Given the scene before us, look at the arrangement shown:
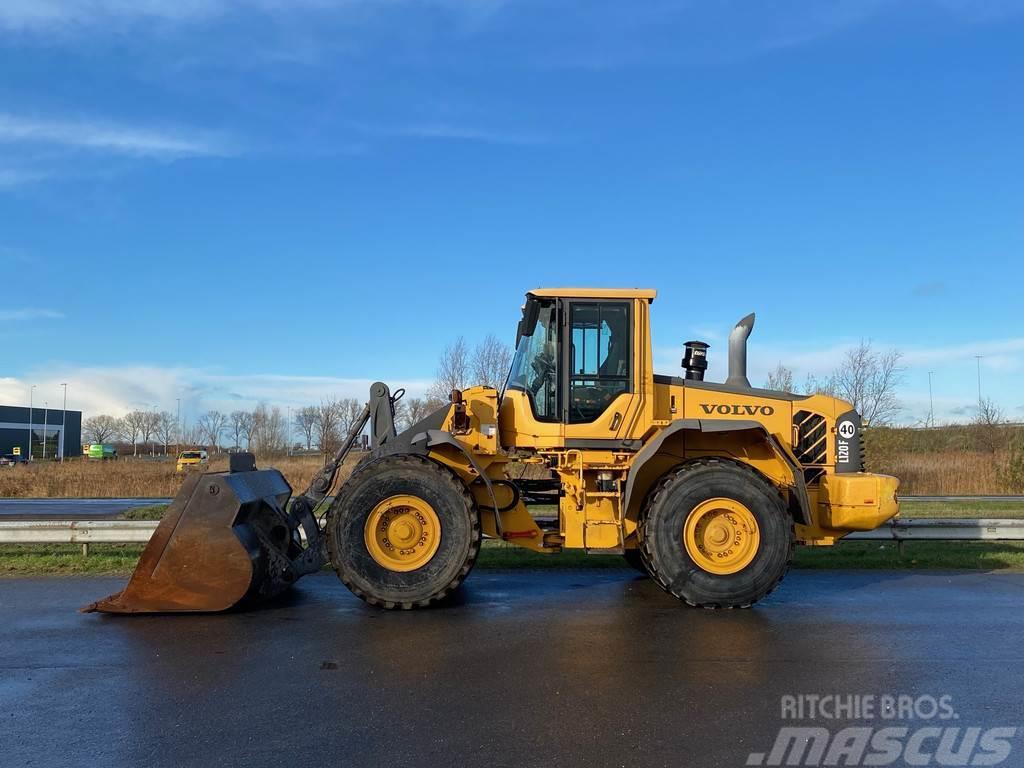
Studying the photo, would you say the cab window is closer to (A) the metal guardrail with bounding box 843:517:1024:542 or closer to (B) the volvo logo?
(B) the volvo logo

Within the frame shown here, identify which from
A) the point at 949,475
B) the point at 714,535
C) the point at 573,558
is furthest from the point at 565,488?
the point at 949,475

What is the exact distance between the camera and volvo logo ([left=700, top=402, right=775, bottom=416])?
7.97 metres

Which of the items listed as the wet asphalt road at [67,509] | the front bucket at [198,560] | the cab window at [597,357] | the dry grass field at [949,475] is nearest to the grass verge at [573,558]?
the front bucket at [198,560]

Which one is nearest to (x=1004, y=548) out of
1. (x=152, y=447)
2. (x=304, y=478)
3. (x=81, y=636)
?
(x=81, y=636)

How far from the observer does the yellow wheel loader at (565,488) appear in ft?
22.9

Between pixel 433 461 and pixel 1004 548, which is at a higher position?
pixel 433 461

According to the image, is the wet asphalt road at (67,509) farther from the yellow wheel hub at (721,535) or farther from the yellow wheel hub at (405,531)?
the yellow wheel hub at (721,535)

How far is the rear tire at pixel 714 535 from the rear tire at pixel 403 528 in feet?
5.54

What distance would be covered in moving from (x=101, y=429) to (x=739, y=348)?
117 meters

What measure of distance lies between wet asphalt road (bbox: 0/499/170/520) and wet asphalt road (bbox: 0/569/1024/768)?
9694 mm

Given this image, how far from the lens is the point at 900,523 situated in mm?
9867

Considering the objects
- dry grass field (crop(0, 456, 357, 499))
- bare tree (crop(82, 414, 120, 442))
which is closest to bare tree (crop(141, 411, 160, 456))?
bare tree (crop(82, 414, 120, 442))

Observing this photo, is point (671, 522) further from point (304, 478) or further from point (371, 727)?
point (304, 478)

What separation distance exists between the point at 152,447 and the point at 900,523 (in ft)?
363
